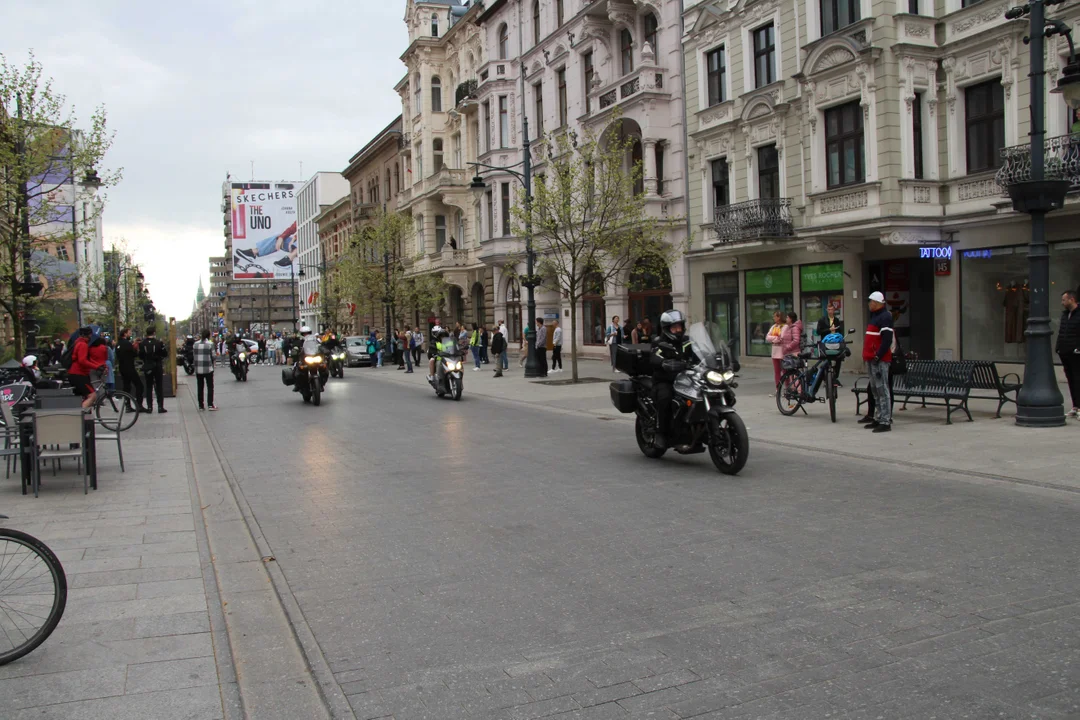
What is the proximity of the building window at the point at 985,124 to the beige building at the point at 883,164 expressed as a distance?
0.03m

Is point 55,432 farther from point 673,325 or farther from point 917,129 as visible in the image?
point 917,129

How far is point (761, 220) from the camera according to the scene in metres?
23.8

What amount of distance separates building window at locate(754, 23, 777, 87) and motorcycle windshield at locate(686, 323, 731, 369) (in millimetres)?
16814

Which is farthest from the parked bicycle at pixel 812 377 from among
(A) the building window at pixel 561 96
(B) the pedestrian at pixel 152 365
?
(A) the building window at pixel 561 96

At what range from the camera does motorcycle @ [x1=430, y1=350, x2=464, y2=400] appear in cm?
2014

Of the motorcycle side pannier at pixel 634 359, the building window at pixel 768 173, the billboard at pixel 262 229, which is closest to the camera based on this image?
the motorcycle side pannier at pixel 634 359

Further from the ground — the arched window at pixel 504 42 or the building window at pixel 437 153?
the arched window at pixel 504 42

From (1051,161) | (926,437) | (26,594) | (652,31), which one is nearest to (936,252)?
(1051,161)

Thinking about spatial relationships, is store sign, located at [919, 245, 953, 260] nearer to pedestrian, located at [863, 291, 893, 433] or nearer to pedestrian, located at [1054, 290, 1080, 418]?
pedestrian, located at [1054, 290, 1080, 418]

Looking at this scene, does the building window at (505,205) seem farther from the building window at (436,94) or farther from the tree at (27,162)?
the tree at (27,162)

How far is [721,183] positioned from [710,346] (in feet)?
61.6

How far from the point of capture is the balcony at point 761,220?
77.8ft

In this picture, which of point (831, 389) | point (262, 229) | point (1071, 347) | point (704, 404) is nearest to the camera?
point (704, 404)

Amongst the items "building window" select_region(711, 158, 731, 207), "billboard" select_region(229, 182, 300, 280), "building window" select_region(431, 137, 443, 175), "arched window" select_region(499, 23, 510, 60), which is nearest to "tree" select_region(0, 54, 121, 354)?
"building window" select_region(711, 158, 731, 207)
